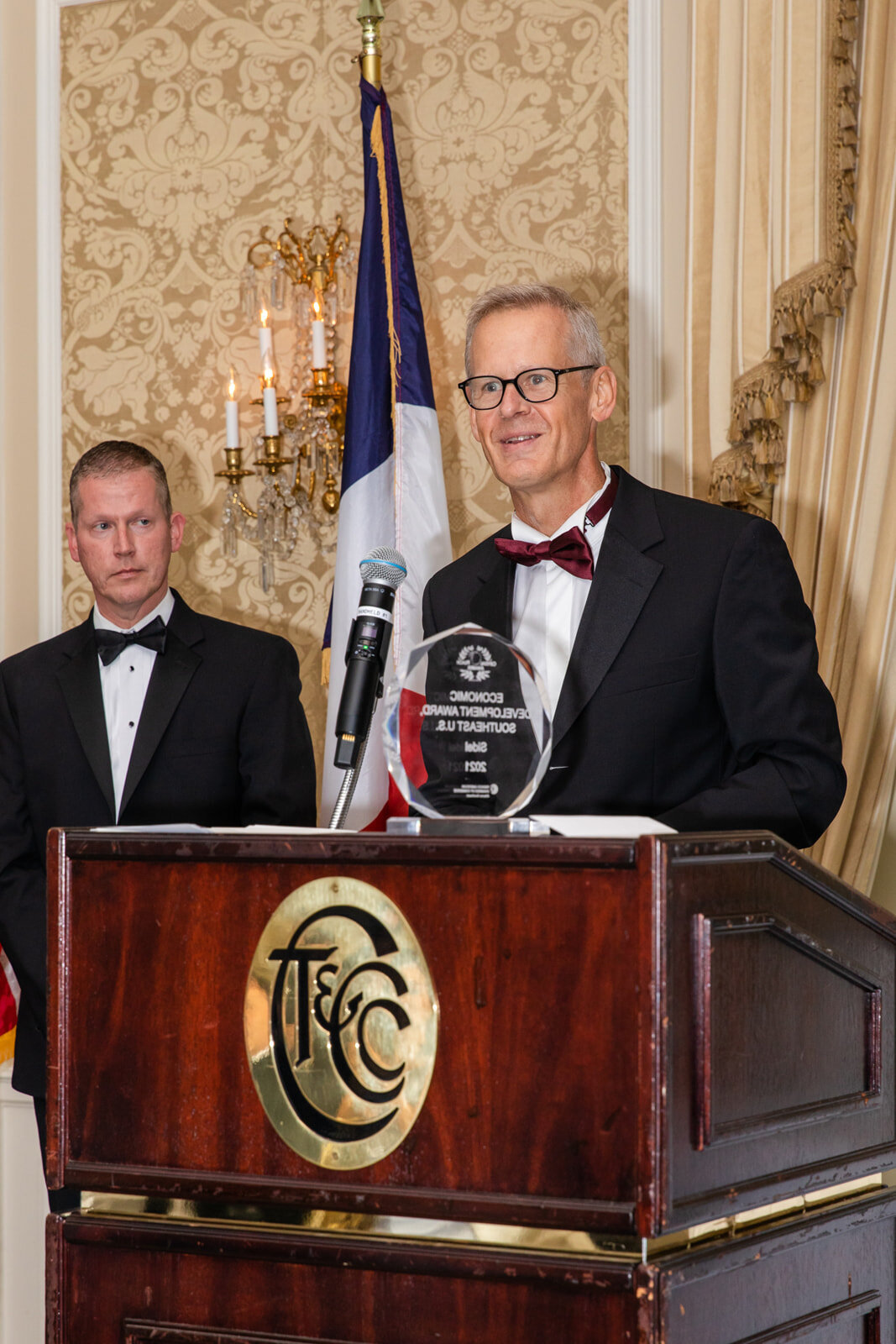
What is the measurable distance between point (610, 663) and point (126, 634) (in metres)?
1.17

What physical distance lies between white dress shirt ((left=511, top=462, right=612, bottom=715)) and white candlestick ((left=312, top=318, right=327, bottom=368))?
136 cm

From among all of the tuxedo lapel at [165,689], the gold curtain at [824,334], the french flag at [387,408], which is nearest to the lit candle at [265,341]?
the french flag at [387,408]

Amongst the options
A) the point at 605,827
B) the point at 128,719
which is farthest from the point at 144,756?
the point at 605,827

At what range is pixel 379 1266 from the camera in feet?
4.32

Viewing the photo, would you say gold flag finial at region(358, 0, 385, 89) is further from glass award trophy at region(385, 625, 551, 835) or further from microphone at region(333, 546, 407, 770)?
glass award trophy at region(385, 625, 551, 835)

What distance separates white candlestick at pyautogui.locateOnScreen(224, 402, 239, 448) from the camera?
3.49 meters

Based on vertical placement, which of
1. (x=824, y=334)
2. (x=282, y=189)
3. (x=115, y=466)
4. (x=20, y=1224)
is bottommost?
(x=20, y=1224)

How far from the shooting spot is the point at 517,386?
210 cm

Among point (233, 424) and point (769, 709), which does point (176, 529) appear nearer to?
point (233, 424)

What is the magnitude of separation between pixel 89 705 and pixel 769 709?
1.38 meters

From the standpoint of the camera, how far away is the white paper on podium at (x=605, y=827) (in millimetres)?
1266

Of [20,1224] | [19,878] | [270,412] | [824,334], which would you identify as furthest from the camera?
[20,1224]

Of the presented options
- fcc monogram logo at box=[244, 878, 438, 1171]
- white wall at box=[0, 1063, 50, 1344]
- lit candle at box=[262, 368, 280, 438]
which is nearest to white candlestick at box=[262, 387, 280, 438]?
lit candle at box=[262, 368, 280, 438]

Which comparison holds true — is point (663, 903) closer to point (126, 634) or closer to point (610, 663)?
point (610, 663)
